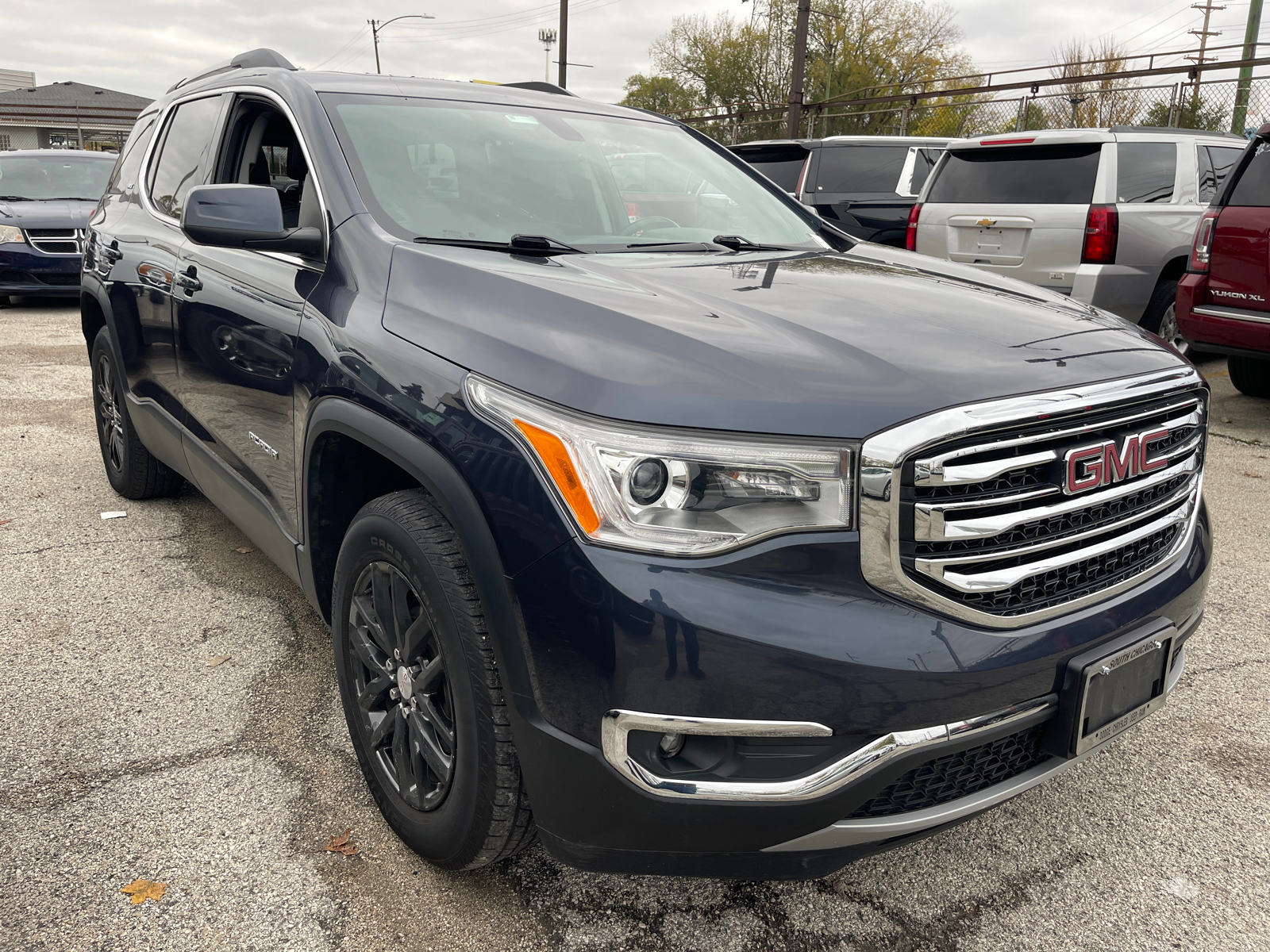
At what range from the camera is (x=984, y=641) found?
1.69m

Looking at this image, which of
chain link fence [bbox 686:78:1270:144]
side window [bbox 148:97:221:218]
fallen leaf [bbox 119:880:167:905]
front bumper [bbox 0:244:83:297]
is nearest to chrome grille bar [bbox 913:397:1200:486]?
fallen leaf [bbox 119:880:167:905]

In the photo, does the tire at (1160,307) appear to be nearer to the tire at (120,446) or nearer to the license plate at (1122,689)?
the license plate at (1122,689)

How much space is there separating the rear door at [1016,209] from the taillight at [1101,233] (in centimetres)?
5

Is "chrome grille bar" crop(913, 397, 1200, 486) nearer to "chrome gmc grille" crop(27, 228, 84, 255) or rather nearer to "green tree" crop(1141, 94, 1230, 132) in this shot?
"chrome gmc grille" crop(27, 228, 84, 255)

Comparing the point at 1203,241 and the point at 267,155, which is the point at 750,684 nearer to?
the point at 267,155

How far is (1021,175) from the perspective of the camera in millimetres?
7145

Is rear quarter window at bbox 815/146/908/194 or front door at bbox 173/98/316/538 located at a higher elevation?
rear quarter window at bbox 815/146/908/194

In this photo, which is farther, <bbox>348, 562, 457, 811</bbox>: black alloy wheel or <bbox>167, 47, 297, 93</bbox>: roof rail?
<bbox>167, 47, 297, 93</bbox>: roof rail

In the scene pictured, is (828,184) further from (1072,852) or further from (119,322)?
(1072,852)

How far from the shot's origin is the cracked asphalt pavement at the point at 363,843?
203 centimetres

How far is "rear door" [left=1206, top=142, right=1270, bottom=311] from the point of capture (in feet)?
18.1

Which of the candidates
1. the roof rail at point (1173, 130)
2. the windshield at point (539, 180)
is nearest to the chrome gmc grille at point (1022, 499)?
the windshield at point (539, 180)

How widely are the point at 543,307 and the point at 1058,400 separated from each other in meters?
0.97

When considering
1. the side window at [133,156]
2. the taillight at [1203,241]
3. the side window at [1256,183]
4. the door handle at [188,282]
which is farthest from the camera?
the taillight at [1203,241]
